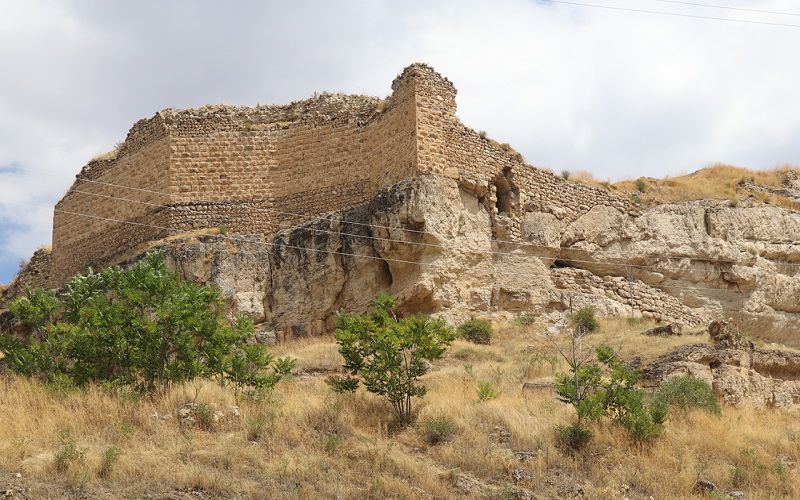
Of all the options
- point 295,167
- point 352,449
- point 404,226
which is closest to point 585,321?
point 404,226

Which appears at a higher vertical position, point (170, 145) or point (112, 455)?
point (170, 145)

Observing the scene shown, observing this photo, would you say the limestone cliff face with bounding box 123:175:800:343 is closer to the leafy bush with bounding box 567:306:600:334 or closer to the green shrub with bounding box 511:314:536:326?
the green shrub with bounding box 511:314:536:326

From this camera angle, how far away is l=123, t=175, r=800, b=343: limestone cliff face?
709 inches

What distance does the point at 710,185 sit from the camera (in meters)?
23.4

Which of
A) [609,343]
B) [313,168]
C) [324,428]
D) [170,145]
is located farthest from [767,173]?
[324,428]

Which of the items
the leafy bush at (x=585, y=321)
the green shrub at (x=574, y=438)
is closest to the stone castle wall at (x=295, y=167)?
the leafy bush at (x=585, y=321)

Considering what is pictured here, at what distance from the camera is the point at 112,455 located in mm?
9312

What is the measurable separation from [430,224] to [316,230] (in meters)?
2.84

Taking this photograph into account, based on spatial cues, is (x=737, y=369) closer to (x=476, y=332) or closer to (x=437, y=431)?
(x=476, y=332)

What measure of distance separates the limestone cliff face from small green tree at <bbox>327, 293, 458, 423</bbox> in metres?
5.53

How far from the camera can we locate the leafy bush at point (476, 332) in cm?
1727

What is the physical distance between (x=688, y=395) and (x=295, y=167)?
38.1ft

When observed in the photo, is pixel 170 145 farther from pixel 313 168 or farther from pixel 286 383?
pixel 286 383

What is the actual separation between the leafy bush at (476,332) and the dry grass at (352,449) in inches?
172
